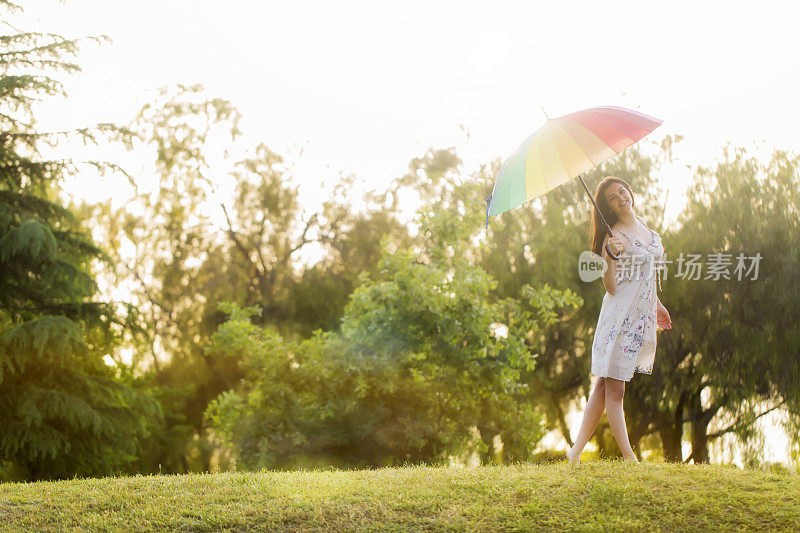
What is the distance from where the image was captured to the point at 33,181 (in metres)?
12.2

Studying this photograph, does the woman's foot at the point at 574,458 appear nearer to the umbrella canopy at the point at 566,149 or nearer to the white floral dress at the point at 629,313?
the white floral dress at the point at 629,313

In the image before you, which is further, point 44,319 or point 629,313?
point 44,319

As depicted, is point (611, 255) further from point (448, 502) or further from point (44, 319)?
point (44, 319)

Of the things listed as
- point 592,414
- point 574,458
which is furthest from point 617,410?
point 574,458

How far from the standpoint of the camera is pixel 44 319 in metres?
11.0

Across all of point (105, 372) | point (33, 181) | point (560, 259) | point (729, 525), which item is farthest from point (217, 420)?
point (729, 525)

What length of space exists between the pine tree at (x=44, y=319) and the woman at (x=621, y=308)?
28.2 feet

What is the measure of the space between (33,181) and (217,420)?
210 inches

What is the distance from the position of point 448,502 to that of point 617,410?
1.65 meters

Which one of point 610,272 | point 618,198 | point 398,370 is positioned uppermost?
point 618,198

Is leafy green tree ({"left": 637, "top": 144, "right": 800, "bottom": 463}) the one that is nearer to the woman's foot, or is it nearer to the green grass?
the green grass

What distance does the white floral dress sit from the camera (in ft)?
18.2

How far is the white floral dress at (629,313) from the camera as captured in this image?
554cm

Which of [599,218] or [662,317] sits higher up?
[599,218]
